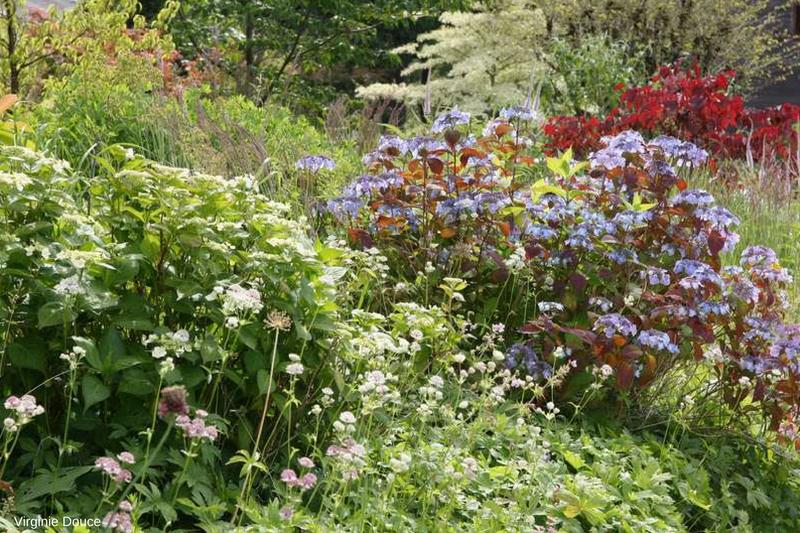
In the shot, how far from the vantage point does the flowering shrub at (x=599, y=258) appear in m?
→ 3.66

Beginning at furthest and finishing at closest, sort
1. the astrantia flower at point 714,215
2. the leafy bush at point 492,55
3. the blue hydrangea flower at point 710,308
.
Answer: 1. the leafy bush at point 492,55
2. the astrantia flower at point 714,215
3. the blue hydrangea flower at point 710,308

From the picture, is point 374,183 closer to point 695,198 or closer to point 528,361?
point 528,361

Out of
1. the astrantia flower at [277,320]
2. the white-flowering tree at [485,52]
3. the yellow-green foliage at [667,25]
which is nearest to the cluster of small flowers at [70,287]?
the astrantia flower at [277,320]

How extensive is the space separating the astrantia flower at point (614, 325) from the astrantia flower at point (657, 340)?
0.13ft

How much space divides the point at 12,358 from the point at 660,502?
2004 millimetres

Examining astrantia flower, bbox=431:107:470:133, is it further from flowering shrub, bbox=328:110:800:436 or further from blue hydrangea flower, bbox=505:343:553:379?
blue hydrangea flower, bbox=505:343:553:379

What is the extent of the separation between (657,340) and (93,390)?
1.94 m

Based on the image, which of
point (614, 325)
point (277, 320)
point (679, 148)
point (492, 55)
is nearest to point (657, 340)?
point (614, 325)

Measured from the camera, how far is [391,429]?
9.90ft

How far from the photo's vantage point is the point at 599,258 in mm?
3988

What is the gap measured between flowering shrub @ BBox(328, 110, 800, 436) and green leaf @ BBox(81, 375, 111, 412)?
4.81 feet

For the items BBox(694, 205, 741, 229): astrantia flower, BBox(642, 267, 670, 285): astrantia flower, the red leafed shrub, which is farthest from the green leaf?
the red leafed shrub

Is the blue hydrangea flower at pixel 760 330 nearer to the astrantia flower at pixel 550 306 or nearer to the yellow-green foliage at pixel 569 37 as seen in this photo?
the astrantia flower at pixel 550 306

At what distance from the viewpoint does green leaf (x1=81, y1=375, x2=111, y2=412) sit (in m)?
2.45
